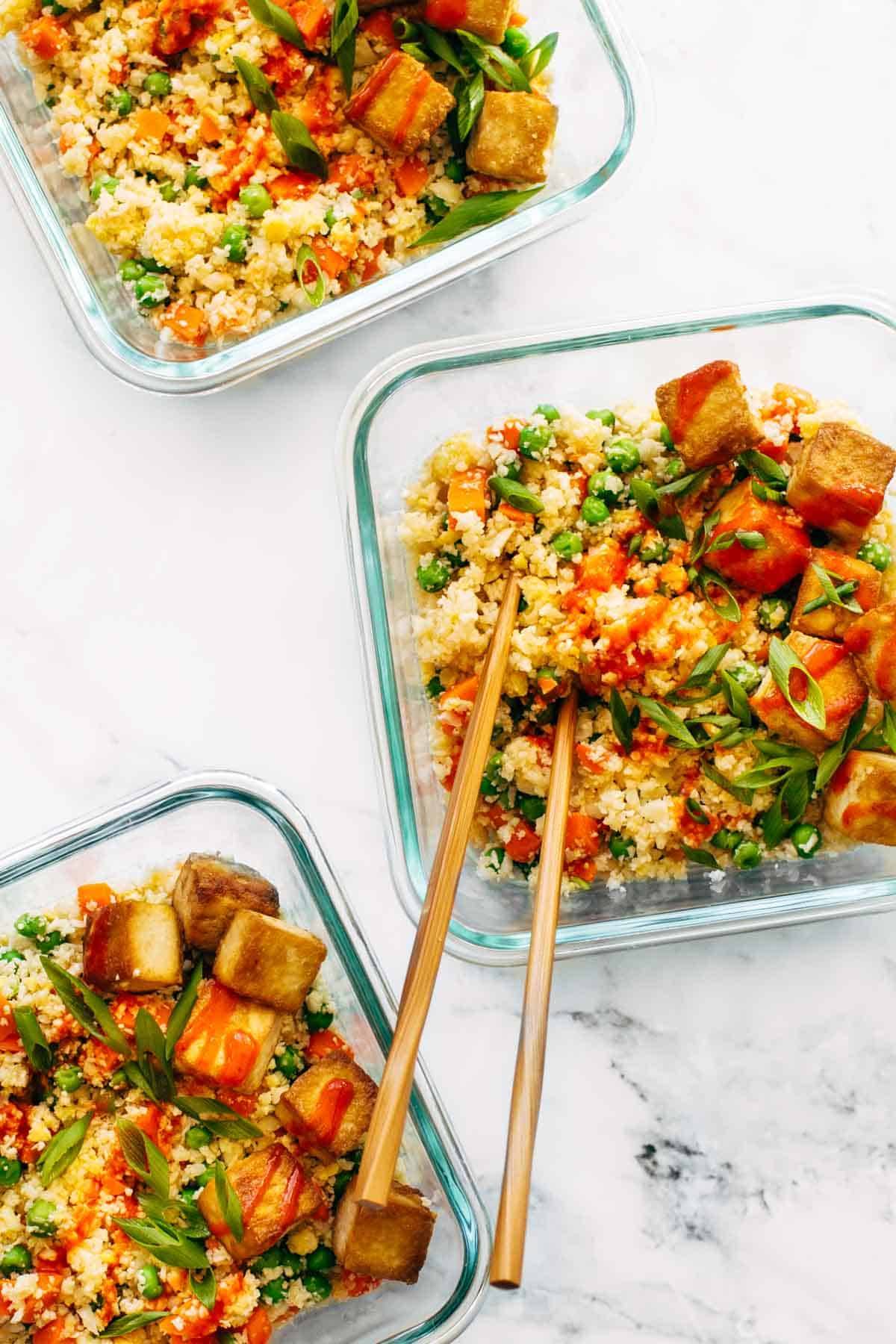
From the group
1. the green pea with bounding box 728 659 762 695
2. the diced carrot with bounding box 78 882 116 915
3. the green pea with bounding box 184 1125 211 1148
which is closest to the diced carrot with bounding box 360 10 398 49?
the green pea with bounding box 728 659 762 695

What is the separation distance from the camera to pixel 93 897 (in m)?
2.43

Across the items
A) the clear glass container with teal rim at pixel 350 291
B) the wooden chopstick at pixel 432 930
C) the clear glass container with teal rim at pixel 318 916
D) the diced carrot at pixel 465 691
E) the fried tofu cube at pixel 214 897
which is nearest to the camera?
the wooden chopstick at pixel 432 930

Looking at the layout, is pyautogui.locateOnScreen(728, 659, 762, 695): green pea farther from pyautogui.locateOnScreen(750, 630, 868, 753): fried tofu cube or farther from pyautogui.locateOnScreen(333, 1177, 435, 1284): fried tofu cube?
pyautogui.locateOnScreen(333, 1177, 435, 1284): fried tofu cube

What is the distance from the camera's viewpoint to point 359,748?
9.22 ft

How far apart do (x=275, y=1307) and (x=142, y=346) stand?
192cm

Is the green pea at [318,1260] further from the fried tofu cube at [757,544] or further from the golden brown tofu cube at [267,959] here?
the fried tofu cube at [757,544]

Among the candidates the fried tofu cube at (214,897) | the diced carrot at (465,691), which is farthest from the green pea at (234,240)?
the fried tofu cube at (214,897)

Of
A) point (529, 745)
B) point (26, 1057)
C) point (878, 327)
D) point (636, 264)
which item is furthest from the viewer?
point (636, 264)

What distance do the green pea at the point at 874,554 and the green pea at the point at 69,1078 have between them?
69.6 inches

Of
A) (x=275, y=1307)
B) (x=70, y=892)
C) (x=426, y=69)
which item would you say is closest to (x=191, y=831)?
(x=70, y=892)

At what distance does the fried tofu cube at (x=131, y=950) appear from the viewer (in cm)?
225

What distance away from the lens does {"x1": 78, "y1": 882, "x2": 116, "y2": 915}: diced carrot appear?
242 centimetres

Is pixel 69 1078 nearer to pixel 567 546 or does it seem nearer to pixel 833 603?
pixel 567 546

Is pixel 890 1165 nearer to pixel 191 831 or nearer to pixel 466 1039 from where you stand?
pixel 466 1039
